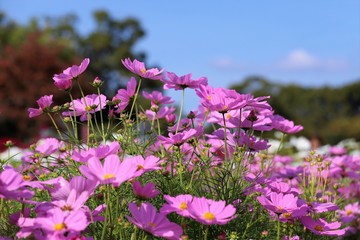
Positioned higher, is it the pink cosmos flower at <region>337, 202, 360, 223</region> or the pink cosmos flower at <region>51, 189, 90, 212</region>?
the pink cosmos flower at <region>51, 189, 90, 212</region>

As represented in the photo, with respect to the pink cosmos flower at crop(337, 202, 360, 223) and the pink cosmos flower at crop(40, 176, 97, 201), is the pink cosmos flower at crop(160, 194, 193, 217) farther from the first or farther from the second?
the pink cosmos flower at crop(337, 202, 360, 223)

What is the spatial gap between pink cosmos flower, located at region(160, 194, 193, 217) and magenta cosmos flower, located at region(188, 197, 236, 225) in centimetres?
2

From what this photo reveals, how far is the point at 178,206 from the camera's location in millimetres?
1780

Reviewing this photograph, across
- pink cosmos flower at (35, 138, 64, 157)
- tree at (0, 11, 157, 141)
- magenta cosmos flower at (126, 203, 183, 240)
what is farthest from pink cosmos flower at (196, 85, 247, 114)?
tree at (0, 11, 157, 141)

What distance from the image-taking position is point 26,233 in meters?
1.67

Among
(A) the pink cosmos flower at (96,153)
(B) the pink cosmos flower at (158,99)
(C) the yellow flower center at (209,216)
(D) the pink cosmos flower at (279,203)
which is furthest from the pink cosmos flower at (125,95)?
(C) the yellow flower center at (209,216)

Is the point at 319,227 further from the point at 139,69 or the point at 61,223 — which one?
the point at 61,223

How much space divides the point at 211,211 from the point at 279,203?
0.38 meters

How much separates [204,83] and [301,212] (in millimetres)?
650

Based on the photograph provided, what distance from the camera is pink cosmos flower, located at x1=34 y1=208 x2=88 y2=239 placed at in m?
1.59

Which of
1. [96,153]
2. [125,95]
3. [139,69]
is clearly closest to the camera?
[96,153]

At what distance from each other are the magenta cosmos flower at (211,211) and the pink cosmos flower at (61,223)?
30cm

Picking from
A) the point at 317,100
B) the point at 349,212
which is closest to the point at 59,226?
the point at 349,212

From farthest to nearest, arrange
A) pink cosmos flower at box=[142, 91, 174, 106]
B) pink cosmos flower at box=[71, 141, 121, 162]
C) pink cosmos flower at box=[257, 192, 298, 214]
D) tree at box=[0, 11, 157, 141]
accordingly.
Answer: tree at box=[0, 11, 157, 141], pink cosmos flower at box=[142, 91, 174, 106], pink cosmos flower at box=[257, 192, 298, 214], pink cosmos flower at box=[71, 141, 121, 162]
